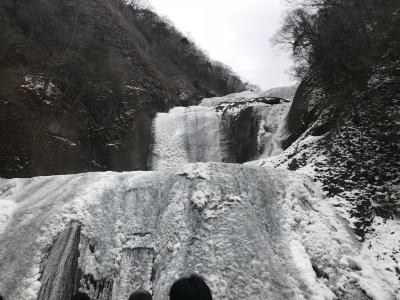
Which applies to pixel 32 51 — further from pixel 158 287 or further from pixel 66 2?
pixel 158 287

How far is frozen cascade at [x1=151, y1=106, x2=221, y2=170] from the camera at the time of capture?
2064 centimetres

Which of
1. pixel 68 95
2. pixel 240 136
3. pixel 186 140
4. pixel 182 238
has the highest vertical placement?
pixel 68 95

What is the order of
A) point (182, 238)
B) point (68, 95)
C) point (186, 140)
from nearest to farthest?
1. point (182, 238)
2. point (68, 95)
3. point (186, 140)

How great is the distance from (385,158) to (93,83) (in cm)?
1426

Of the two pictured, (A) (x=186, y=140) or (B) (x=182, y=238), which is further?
(A) (x=186, y=140)

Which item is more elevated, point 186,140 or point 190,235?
point 186,140

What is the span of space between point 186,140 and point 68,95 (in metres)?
6.13

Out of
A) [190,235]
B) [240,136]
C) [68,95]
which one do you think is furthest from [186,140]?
[190,235]

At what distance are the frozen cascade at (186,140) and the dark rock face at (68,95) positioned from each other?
2.29 ft

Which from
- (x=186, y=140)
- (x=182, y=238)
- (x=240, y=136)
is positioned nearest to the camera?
(x=182, y=238)

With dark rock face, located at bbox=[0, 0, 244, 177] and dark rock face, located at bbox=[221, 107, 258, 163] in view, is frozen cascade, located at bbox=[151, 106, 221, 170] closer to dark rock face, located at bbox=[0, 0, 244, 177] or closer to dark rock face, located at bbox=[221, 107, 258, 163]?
dark rock face, located at bbox=[221, 107, 258, 163]

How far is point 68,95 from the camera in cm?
1888

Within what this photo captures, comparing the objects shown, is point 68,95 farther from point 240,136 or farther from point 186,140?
point 240,136

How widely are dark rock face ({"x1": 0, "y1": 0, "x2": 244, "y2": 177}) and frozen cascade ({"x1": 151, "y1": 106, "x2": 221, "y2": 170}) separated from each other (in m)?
0.70
